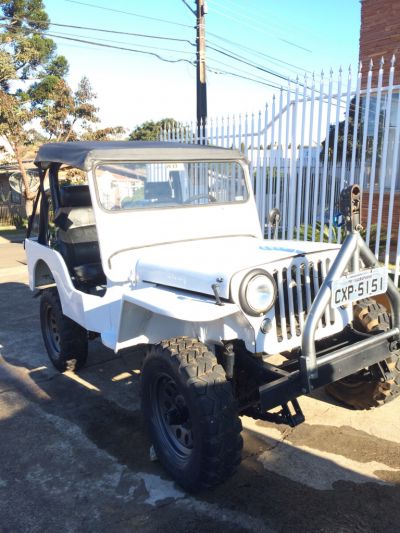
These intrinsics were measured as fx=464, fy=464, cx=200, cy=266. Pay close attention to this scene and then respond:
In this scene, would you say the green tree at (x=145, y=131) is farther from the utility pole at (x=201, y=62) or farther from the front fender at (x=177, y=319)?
the front fender at (x=177, y=319)

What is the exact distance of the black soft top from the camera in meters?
3.57

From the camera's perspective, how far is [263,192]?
24.9 feet

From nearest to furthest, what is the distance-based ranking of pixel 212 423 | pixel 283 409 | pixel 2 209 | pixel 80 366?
1. pixel 212 423
2. pixel 283 409
3. pixel 80 366
4. pixel 2 209

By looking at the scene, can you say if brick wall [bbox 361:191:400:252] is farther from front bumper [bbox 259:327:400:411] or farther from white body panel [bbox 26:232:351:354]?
front bumper [bbox 259:327:400:411]

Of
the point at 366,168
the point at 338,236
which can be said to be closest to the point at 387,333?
the point at 338,236

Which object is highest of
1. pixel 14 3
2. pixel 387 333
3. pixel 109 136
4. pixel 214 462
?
pixel 14 3

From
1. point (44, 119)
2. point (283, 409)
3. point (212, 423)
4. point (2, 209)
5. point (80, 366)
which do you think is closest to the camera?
point (212, 423)

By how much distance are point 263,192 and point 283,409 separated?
5274 mm

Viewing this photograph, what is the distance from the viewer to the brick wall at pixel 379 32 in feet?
28.0

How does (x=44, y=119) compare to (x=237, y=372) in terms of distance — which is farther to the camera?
(x=44, y=119)

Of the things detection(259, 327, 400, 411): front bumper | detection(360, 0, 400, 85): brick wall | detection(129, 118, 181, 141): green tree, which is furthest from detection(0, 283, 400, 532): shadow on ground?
detection(129, 118, 181, 141): green tree

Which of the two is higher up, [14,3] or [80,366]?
[14,3]

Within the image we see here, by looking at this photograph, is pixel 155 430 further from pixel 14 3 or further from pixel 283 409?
pixel 14 3

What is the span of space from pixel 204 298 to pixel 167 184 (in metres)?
1.53
